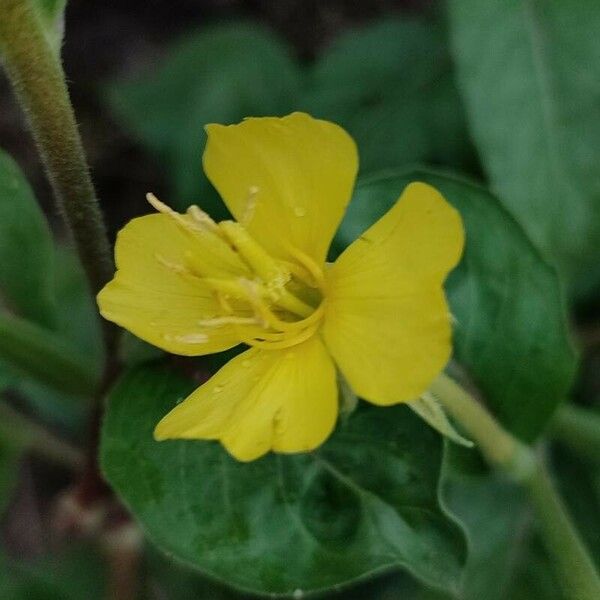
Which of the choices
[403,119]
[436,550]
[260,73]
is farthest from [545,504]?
[260,73]

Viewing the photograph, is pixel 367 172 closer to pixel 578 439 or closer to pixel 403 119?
pixel 403 119

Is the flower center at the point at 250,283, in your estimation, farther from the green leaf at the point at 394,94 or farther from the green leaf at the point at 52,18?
the green leaf at the point at 394,94

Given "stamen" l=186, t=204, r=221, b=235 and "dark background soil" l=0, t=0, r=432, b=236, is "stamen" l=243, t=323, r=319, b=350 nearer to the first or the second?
"stamen" l=186, t=204, r=221, b=235

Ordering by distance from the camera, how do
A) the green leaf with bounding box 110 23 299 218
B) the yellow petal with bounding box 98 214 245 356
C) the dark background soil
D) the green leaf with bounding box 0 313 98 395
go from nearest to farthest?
the yellow petal with bounding box 98 214 245 356 → the green leaf with bounding box 0 313 98 395 → the green leaf with bounding box 110 23 299 218 → the dark background soil

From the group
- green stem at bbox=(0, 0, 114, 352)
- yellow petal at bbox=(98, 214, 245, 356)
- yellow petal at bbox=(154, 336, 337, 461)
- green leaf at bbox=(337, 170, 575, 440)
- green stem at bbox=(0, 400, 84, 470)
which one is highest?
green stem at bbox=(0, 0, 114, 352)

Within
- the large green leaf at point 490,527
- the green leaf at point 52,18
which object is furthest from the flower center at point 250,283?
the large green leaf at point 490,527

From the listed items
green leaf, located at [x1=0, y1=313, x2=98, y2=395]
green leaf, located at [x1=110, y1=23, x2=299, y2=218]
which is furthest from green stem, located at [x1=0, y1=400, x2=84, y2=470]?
green leaf, located at [x1=110, y1=23, x2=299, y2=218]

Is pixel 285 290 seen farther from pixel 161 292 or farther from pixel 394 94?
pixel 394 94
